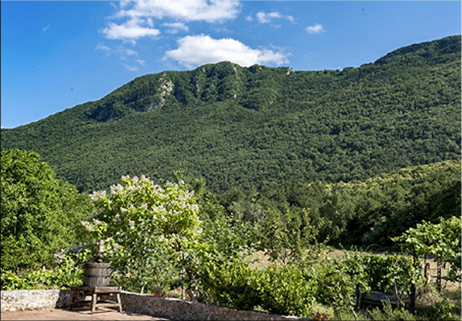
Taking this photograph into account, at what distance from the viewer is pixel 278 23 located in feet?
51.3

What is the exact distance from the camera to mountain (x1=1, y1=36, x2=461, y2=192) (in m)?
84.9

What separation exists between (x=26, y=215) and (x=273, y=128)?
337 feet

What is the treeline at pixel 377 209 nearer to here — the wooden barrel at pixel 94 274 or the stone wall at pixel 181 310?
the stone wall at pixel 181 310

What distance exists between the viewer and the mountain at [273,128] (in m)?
84.9

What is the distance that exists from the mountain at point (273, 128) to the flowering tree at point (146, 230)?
6941cm

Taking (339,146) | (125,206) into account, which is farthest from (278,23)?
Answer: (339,146)

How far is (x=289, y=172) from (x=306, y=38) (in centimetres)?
7204

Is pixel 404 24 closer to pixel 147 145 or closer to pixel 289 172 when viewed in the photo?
pixel 289 172

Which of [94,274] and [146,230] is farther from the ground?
[146,230]

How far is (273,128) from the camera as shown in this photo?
380 feet

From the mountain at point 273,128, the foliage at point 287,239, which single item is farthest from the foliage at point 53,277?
the mountain at point 273,128

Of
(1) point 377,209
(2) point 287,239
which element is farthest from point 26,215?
(1) point 377,209

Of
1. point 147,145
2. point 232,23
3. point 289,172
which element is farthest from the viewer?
point 147,145

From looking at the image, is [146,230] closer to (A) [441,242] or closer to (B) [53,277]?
(B) [53,277]
